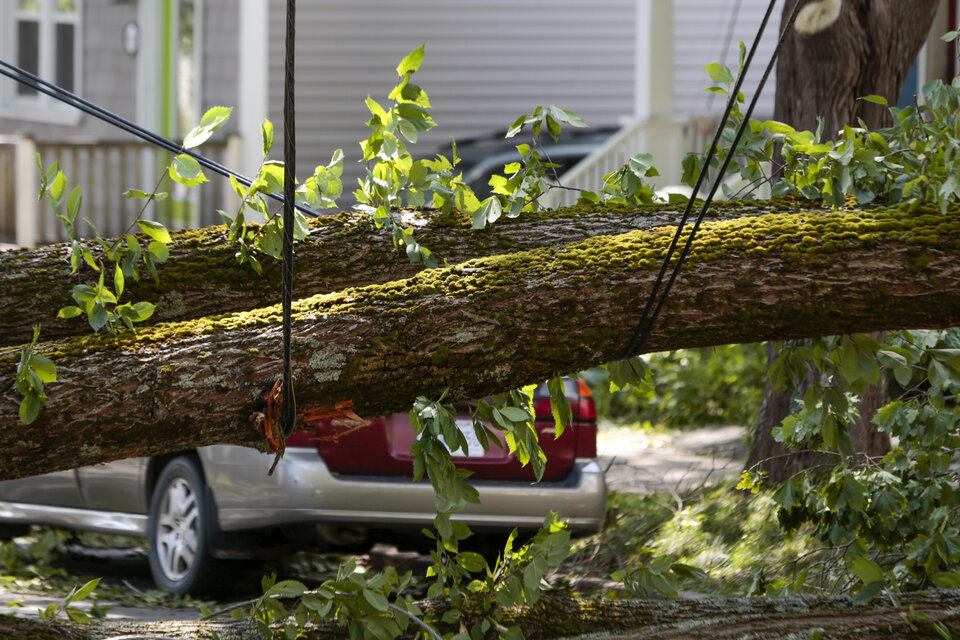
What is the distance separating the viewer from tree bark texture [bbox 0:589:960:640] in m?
3.21

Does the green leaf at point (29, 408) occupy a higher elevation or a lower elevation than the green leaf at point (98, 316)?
lower

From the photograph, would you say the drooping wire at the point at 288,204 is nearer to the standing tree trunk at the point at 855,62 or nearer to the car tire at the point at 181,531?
the car tire at the point at 181,531

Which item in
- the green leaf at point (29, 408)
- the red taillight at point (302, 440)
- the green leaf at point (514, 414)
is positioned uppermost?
the green leaf at point (29, 408)

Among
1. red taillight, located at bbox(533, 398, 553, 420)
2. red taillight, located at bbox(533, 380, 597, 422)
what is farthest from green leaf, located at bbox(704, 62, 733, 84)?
red taillight, located at bbox(533, 380, 597, 422)

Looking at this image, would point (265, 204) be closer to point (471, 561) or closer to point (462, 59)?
point (471, 561)

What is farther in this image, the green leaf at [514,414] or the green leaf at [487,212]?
the green leaf at [487,212]

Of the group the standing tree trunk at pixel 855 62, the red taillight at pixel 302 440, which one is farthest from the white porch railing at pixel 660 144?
the red taillight at pixel 302 440

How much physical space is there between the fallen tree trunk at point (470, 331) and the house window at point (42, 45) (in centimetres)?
1152

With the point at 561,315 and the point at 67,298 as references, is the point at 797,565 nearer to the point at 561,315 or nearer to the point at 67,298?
the point at 561,315

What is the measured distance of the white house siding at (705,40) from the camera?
587 inches

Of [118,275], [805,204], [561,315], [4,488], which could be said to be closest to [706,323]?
[561,315]

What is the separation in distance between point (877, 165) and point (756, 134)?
454 millimetres

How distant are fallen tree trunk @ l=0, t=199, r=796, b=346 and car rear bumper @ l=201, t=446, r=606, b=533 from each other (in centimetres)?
181

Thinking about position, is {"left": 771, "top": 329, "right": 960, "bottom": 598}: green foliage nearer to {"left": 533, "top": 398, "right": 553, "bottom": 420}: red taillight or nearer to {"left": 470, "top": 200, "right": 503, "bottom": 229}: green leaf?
{"left": 470, "top": 200, "right": 503, "bottom": 229}: green leaf
